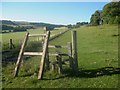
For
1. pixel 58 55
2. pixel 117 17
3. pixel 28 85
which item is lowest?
pixel 28 85

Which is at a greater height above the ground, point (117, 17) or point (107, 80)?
point (117, 17)

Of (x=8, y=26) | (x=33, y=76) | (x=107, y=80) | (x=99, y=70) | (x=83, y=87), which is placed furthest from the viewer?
(x=8, y=26)

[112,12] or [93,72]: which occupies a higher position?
[112,12]

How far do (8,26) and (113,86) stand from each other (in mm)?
88706

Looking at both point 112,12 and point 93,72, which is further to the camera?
point 112,12

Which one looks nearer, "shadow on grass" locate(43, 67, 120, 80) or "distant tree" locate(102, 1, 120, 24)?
"shadow on grass" locate(43, 67, 120, 80)

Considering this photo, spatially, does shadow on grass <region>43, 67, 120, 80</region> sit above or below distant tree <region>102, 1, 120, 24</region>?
below

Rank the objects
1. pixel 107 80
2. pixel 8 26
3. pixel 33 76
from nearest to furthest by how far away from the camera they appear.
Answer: pixel 107 80 < pixel 33 76 < pixel 8 26

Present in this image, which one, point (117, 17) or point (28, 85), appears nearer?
point (28, 85)

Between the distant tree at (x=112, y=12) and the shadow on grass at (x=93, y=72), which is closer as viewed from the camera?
the shadow on grass at (x=93, y=72)

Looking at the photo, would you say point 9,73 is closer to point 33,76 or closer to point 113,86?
point 33,76

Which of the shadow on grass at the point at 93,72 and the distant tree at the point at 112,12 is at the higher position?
the distant tree at the point at 112,12

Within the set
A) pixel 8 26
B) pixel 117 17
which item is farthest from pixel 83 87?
pixel 8 26

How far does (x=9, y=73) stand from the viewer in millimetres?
15102
